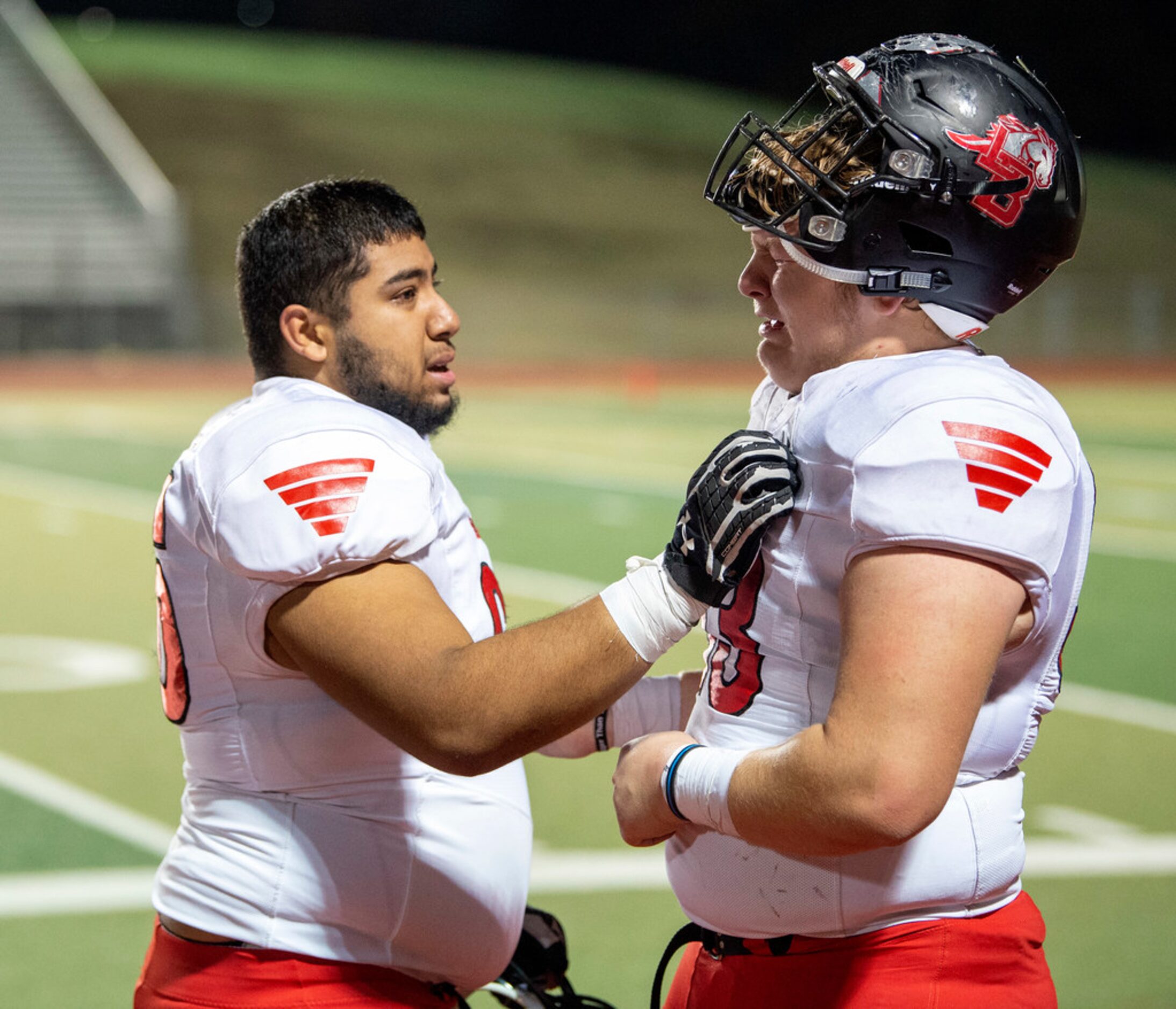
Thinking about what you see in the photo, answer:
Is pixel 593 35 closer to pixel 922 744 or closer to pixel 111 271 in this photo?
pixel 111 271

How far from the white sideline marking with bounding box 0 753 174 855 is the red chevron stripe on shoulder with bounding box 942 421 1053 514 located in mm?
3941

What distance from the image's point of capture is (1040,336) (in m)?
32.4

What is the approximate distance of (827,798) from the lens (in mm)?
1925

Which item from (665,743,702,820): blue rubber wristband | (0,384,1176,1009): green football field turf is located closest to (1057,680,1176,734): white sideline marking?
(0,384,1176,1009): green football field turf

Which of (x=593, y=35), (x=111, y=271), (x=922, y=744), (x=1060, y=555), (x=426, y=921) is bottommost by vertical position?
(x=111, y=271)

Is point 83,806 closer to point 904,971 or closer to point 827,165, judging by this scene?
point 904,971

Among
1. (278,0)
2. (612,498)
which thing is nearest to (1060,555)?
(612,498)

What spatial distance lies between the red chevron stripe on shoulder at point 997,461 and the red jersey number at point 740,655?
346 millimetres

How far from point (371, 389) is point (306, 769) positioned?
2.33ft

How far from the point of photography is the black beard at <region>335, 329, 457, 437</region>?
115 inches

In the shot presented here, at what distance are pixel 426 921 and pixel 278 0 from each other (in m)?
52.2

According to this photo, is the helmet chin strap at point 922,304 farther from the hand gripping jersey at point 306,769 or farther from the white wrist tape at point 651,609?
the hand gripping jersey at point 306,769

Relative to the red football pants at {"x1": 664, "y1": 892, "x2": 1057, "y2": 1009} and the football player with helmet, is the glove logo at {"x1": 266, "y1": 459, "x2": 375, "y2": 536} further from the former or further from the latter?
the red football pants at {"x1": 664, "y1": 892, "x2": 1057, "y2": 1009}

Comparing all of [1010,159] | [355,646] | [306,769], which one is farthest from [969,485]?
[306,769]
